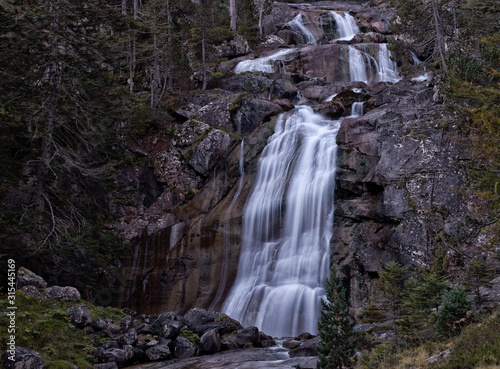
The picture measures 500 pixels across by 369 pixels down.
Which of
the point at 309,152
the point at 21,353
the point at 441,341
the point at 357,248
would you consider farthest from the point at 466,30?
the point at 21,353

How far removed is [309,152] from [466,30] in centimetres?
1264

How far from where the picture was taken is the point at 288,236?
2153 cm

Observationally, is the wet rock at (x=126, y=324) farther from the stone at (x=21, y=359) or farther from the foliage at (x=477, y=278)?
the foliage at (x=477, y=278)

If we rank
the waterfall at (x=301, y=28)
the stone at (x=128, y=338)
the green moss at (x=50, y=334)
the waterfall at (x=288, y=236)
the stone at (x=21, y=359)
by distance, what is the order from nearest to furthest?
the stone at (x=21, y=359)
the green moss at (x=50, y=334)
the stone at (x=128, y=338)
the waterfall at (x=288, y=236)
the waterfall at (x=301, y=28)

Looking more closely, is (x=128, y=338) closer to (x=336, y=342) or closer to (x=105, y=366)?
(x=105, y=366)

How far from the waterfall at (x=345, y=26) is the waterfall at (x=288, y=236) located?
27.3 meters

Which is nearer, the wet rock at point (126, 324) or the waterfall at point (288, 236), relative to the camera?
the wet rock at point (126, 324)

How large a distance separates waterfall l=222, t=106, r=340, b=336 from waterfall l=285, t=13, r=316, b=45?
26.1 meters

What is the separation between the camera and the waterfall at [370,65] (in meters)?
36.8

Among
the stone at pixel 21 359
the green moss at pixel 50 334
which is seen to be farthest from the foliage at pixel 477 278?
the stone at pixel 21 359

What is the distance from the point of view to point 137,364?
13.9 meters

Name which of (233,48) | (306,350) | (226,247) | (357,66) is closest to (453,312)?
(306,350)

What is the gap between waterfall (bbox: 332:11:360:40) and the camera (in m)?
48.8

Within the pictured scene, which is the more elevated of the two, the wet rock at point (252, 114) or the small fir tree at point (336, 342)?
the wet rock at point (252, 114)
